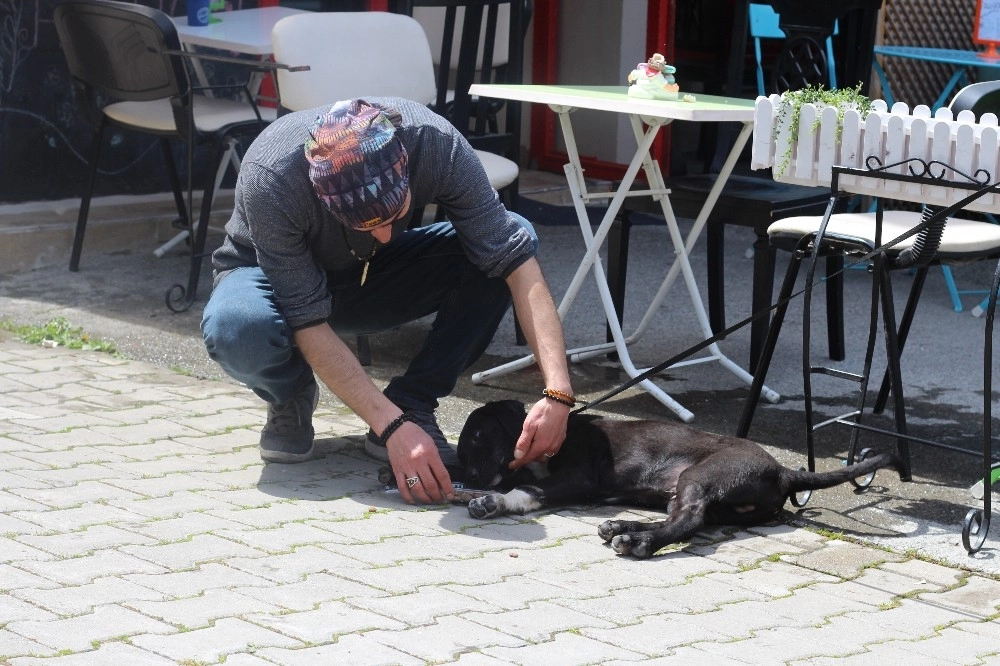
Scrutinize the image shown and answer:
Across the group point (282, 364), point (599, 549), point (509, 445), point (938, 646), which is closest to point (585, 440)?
point (509, 445)

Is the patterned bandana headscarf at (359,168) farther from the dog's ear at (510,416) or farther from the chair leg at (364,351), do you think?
the chair leg at (364,351)

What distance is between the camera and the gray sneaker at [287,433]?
3926 mm

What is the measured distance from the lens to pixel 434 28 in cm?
703

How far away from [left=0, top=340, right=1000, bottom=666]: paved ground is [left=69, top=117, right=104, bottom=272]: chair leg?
8.28ft

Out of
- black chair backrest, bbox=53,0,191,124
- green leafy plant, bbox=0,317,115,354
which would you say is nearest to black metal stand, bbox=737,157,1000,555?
green leafy plant, bbox=0,317,115,354

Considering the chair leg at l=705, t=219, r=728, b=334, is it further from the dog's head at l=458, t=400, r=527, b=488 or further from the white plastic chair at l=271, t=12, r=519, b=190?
the dog's head at l=458, t=400, r=527, b=488

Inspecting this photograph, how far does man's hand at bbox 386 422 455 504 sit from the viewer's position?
348 centimetres

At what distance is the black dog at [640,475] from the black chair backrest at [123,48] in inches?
108

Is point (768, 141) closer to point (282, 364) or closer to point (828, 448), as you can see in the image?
point (828, 448)

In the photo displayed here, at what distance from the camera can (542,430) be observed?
3.52 meters

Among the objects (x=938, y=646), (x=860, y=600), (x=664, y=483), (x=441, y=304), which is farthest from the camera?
(x=441, y=304)

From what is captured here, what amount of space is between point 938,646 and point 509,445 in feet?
4.29

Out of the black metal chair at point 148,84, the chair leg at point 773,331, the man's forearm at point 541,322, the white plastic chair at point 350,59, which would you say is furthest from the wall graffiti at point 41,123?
the chair leg at point 773,331

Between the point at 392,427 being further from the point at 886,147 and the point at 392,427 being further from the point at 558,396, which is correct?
the point at 886,147
